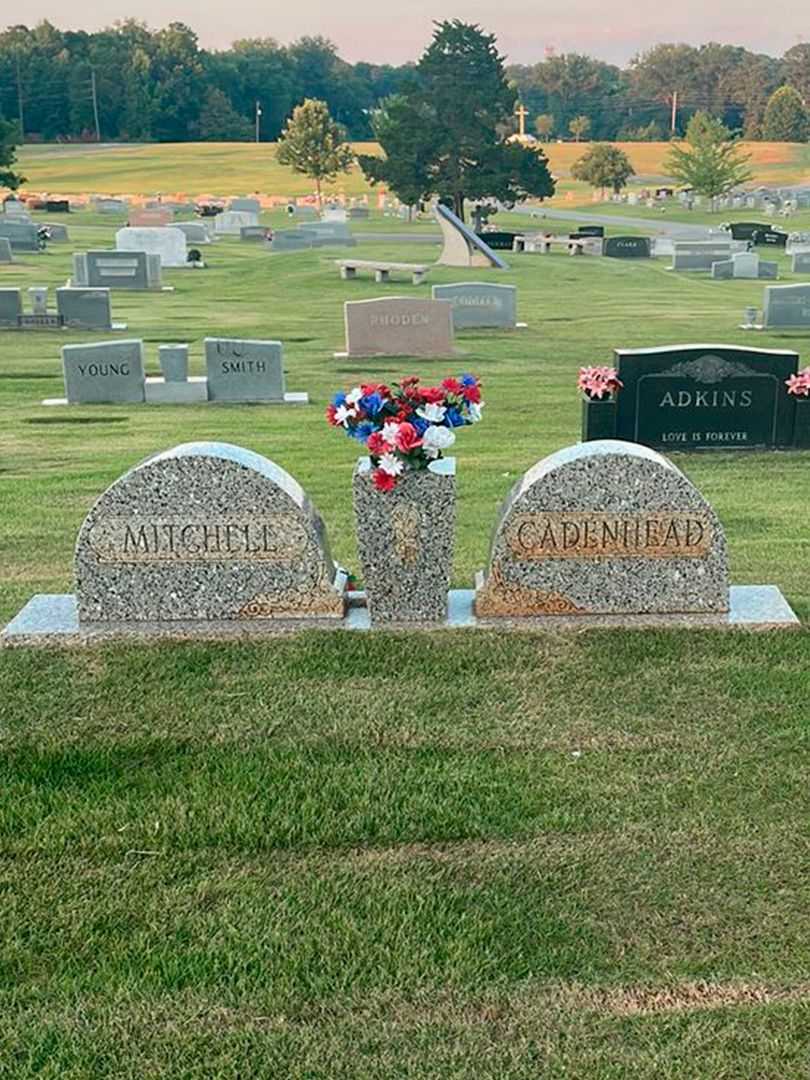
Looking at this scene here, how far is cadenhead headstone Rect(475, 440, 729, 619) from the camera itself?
595cm

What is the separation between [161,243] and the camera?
3884 centimetres

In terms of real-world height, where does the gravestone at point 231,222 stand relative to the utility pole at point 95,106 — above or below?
below

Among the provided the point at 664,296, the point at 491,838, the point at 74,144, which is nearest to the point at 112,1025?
the point at 491,838

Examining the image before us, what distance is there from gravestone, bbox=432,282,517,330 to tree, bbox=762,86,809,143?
97265 mm

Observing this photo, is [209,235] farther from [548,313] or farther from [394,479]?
[394,479]

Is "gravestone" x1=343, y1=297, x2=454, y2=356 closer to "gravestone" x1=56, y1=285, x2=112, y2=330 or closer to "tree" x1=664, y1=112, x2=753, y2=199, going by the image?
"gravestone" x1=56, y1=285, x2=112, y2=330

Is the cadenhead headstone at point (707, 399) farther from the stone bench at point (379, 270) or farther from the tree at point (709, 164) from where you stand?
the tree at point (709, 164)

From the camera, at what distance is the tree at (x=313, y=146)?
230 feet

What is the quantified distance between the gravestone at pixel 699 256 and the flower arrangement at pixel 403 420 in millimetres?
33199

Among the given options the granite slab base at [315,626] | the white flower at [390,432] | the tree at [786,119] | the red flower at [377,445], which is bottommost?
the granite slab base at [315,626]

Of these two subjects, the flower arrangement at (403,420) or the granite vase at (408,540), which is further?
the granite vase at (408,540)

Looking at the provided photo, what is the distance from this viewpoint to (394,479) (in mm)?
5836

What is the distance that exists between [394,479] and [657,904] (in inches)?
104

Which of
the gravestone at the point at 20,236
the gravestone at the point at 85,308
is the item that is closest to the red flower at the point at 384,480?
the gravestone at the point at 85,308
